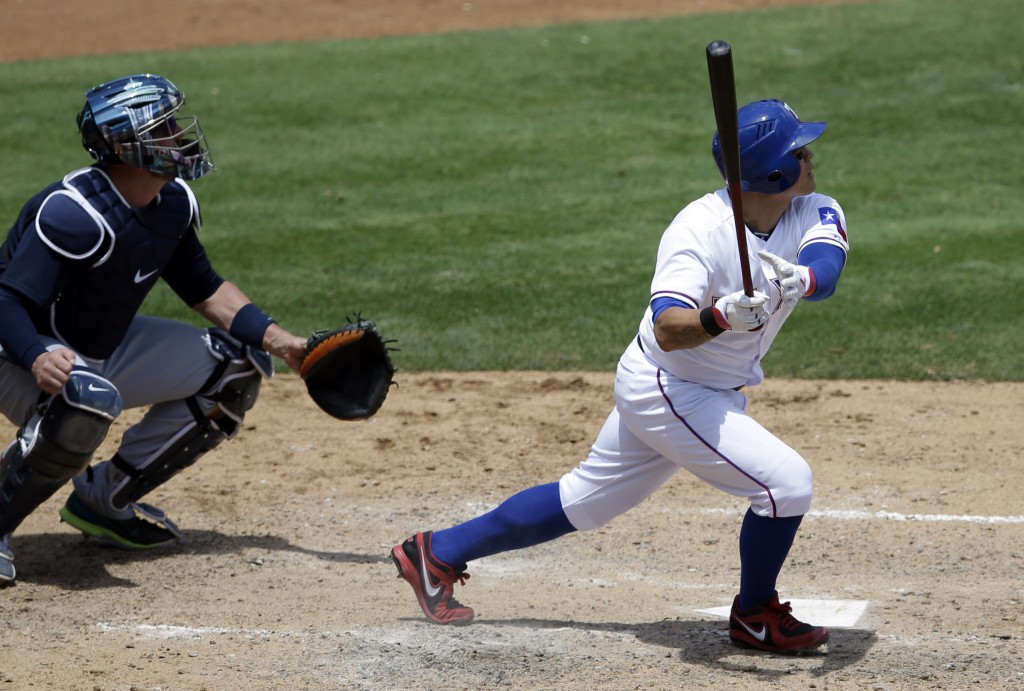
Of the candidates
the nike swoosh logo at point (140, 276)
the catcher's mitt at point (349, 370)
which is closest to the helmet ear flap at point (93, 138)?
the nike swoosh logo at point (140, 276)

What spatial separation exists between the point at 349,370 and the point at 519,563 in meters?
0.91

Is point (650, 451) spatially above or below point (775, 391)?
above

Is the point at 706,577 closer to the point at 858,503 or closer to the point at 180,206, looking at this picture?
the point at 858,503

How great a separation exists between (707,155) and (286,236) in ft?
12.0

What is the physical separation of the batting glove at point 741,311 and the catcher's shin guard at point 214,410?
A: 198 cm

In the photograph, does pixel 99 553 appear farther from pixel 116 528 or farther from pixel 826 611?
pixel 826 611

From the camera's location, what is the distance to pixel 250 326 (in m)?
4.55

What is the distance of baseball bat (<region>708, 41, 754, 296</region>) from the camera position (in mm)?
3164

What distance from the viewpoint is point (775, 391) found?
20.7ft

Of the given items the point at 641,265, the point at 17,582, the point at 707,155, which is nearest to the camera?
the point at 17,582

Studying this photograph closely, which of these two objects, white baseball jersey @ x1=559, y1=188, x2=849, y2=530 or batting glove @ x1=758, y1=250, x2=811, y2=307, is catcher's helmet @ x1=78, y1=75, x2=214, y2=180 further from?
batting glove @ x1=758, y1=250, x2=811, y2=307

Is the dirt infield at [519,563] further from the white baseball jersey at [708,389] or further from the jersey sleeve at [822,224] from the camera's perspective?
the jersey sleeve at [822,224]

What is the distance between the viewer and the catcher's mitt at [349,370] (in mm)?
4449

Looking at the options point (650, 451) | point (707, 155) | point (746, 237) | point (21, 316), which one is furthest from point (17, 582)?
point (707, 155)
